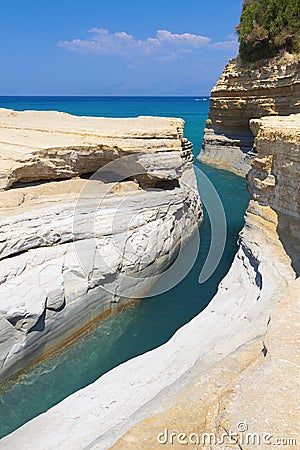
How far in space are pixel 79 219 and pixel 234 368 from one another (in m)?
6.19

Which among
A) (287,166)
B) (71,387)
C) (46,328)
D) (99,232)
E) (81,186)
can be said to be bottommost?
(71,387)

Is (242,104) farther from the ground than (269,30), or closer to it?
closer to it

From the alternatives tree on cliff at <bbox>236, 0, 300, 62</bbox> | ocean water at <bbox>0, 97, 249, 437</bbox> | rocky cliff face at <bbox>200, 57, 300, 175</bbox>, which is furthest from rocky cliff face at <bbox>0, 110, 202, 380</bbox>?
tree on cliff at <bbox>236, 0, 300, 62</bbox>

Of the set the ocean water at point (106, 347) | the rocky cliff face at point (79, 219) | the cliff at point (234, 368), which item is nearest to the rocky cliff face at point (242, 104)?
the rocky cliff face at point (79, 219)

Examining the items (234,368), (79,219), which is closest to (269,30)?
(79,219)

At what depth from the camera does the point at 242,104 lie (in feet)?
89.8

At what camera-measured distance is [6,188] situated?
446 inches

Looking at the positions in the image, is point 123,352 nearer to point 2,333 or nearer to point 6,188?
point 2,333

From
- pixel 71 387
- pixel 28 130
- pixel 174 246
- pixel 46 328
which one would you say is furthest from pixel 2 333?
pixel 28 130

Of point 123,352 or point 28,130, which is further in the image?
point 28,130

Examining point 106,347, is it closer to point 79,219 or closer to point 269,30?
point 79,219

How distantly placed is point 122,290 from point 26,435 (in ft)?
16.6

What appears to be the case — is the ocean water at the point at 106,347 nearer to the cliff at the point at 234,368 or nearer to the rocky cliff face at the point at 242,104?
the cliff at the point at 234,368

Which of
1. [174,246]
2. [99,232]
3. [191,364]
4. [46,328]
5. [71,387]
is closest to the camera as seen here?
[191,364]
